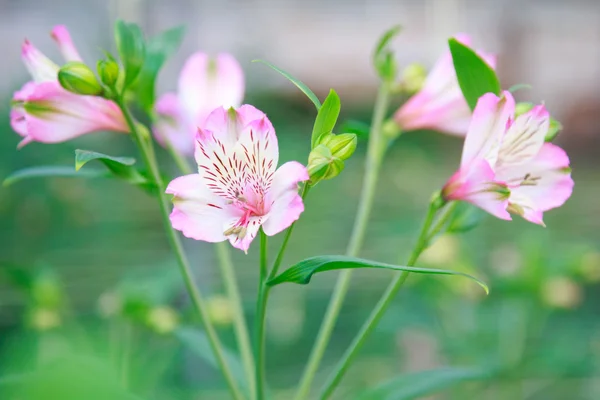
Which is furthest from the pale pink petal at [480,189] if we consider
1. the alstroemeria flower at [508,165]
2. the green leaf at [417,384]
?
the green leaf at [417,384]

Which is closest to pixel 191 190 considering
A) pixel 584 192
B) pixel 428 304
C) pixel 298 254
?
pixel 428 304

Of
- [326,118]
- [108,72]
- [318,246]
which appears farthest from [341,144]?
[318,246]

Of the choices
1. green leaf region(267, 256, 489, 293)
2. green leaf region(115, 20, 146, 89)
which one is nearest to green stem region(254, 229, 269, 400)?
green leaf region(267, 256, 489, 293)

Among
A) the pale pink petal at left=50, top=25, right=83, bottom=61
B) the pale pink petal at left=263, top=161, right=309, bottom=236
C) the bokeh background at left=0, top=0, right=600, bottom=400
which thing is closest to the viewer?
the pale pink petal at left=263, top=161, right=309, bottom=236

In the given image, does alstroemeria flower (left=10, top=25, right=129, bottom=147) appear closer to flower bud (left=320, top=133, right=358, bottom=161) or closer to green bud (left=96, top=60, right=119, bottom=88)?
green bud (left=96, top=60, right=119, bottom=88)

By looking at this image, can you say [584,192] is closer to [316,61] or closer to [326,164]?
[316,61]
